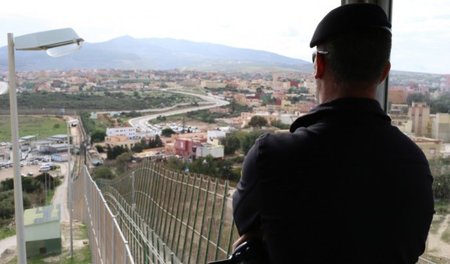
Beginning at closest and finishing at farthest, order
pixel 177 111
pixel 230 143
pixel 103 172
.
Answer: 1. pixel 230 143
2. pixel 177 111
3. pixel 103 172

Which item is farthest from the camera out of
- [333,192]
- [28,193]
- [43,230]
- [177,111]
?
[43,230]

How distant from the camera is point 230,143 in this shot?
157 centimetres

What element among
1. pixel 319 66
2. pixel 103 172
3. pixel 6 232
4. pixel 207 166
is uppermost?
pixel 319 66

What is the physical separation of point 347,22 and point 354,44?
0.04 m

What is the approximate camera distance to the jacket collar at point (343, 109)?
781 millimetres

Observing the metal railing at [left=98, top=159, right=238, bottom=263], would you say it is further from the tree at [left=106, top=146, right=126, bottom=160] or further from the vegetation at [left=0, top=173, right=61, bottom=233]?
the vegetation at [left=0, top=173, right=61, bottom=233]

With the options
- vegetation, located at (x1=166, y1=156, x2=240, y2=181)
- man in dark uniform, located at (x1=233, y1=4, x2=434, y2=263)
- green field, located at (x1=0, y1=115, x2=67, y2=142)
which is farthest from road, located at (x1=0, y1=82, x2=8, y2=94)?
man in dark uniform, located at (x1=233, y1=4, x2=434, y2=263)

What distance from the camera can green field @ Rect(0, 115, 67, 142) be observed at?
1.90m

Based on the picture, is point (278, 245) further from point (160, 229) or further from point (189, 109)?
point (160, 229)

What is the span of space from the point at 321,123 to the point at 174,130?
→ 1.13 metres

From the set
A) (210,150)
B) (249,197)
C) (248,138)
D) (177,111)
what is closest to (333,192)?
(249,197)

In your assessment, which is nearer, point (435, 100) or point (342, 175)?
point (342, 175)

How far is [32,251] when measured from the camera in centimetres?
232

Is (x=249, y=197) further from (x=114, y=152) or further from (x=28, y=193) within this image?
(x=28, y=193)
